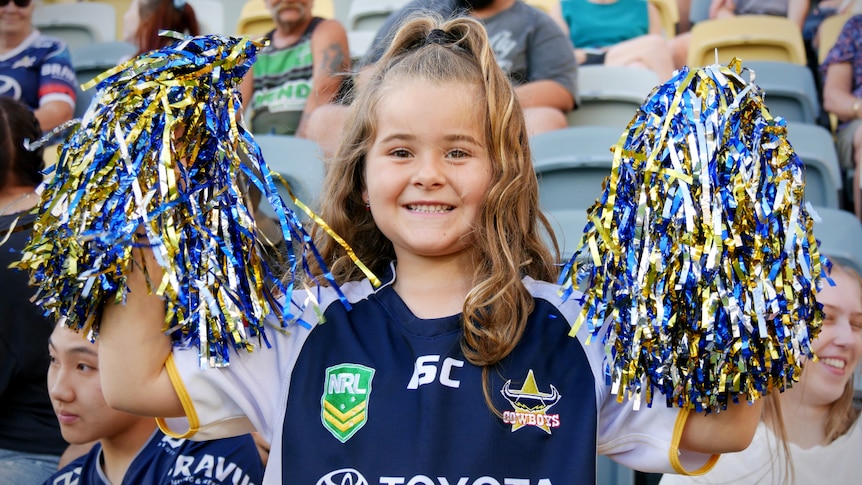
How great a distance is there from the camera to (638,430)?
161 centimetres

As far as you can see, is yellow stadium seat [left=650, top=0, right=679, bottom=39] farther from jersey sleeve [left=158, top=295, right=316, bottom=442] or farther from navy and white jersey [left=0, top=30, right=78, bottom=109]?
jersey sleeve [left=158, top=295, right=316, bottom=442]

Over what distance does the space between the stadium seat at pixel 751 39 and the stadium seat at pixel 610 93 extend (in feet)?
1.78

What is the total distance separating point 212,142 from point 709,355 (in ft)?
2.81

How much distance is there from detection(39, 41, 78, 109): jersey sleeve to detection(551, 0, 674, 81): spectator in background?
2.57m

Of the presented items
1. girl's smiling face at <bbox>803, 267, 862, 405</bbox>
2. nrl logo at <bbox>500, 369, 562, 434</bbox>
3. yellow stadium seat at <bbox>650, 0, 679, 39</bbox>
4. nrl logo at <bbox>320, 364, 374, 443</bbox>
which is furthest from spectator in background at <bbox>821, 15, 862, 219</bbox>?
nrl logo at <bbox>320, 364, 374, 443</bbox>

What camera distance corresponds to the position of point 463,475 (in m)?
1.61

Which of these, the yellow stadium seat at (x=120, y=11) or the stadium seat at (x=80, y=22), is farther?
the yellow stadium seat at (x=120, y=11)

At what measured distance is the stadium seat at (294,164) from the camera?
11.6 ft

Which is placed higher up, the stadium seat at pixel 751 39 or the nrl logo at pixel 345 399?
the stadium seat at pixel 751 39

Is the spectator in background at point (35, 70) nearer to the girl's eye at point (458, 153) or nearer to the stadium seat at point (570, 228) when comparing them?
the stadium seat at point (570, 228)

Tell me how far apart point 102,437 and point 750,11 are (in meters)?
4.37

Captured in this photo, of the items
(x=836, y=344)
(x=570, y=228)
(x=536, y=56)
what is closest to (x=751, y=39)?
(x=536, y=56)

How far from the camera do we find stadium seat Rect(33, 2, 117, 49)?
20.7ft

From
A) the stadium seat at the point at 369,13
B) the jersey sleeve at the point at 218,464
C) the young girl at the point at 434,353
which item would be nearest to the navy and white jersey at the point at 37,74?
the stadium seat at the point at 369,13
